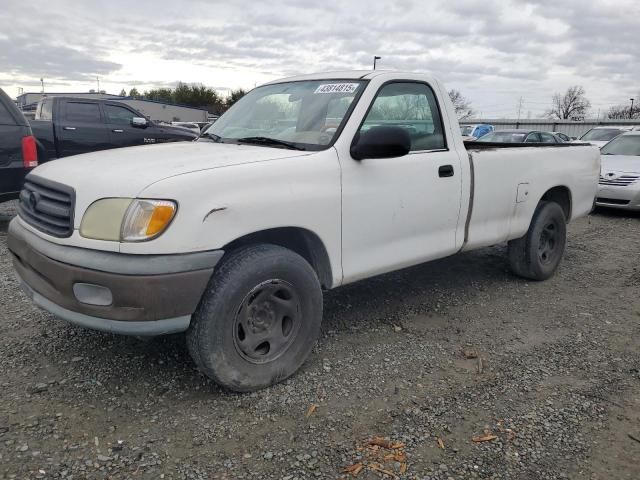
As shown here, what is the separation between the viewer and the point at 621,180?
9.55 metres

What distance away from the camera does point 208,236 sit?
2730mm

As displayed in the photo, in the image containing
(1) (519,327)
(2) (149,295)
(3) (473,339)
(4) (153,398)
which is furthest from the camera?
(1) (519,327)

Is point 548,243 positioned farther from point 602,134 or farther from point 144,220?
point 602,134

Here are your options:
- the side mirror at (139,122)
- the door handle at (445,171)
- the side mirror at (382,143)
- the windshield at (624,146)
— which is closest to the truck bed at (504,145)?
the door handle at (445,171)

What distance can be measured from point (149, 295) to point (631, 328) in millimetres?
3774

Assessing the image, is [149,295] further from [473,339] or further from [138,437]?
[473,339]

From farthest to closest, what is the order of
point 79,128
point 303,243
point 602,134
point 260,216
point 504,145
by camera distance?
point 602,134, point 79,128, point 504,145, point 303,243, point 260,216

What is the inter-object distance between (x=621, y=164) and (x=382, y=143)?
854 cm

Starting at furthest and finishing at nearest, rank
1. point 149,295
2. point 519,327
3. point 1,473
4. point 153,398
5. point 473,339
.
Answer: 1. point 519,327
2. point 473,339
3. point 153,398
4. point 149,295
5. point 1,473

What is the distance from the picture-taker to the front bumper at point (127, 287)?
2594 millimetres

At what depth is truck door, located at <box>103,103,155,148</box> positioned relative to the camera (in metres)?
11.2

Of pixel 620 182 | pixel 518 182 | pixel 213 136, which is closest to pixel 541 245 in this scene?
pixel 518 182

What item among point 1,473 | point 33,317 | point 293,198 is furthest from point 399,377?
point 33,317

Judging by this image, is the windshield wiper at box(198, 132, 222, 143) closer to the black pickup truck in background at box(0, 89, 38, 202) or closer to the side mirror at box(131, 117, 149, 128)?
the black pickup truck in background at box(0, 89, 38, 202)
